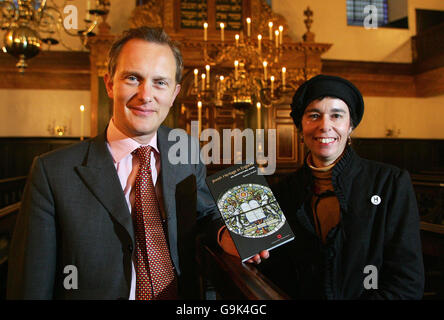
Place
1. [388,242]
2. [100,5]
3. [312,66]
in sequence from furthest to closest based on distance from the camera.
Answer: [312,66]
[100,5]
[388,242]

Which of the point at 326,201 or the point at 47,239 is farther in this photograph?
the point at 326,201

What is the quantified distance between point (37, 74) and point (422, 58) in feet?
34.0

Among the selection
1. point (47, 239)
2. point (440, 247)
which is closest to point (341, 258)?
point (47, 239)

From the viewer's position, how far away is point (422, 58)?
8484 millimetres

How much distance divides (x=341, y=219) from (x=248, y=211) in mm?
464

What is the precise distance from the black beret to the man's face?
0.67 m

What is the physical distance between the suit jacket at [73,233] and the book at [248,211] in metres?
0.26

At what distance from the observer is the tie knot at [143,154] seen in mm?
1307

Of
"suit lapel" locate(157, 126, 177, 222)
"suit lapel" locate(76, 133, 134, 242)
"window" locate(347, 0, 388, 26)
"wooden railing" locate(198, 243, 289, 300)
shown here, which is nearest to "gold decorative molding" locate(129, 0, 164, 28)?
"window" locate(347, 0, 388, 26)

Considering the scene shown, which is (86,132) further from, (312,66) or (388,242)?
(388,242)

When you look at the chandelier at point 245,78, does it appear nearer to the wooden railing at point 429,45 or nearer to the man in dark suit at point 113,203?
the man in dark suit at point 113,203

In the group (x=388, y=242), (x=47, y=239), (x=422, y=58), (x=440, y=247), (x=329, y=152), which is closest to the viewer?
(x=47, y=239)

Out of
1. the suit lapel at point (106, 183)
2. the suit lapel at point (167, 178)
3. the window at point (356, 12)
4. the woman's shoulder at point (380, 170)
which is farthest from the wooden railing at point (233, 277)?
the window at point (356, 12)

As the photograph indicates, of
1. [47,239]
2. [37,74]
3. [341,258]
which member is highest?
[37,74]
